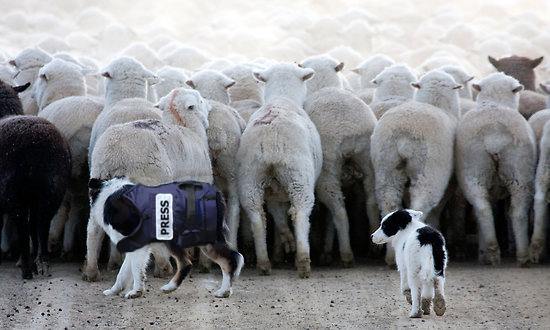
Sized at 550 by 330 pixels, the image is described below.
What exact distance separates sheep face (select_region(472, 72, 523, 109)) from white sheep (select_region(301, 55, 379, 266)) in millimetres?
1071

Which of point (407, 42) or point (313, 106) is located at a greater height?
point (407, 42)

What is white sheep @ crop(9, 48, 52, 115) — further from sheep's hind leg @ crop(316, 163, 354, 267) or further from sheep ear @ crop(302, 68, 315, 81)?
sheep's hind leg @ crop(316, 163, 354, 267)

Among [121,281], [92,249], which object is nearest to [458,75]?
[92,249]

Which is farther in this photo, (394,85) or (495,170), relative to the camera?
(394,85)

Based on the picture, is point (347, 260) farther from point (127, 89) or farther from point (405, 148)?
point (127, 89)

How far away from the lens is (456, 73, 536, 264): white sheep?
34.1ft

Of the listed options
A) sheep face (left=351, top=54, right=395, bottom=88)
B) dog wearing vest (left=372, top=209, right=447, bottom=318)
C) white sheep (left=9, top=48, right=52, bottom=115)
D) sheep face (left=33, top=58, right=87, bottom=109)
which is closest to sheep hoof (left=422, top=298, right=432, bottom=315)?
dog wearing vest (left=372, top=209, right=447, bottom=318)

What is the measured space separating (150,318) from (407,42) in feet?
61.0

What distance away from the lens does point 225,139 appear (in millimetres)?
10312

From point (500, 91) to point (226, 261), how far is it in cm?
397

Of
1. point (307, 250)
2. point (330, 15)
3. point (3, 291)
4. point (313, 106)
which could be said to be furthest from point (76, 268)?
point (330, 15)

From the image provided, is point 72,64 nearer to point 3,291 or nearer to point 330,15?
point 3,291

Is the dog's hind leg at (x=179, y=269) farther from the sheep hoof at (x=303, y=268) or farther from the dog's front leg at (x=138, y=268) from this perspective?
the sheep hoof at (x=303, y=268)

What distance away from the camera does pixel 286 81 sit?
1161 cm
